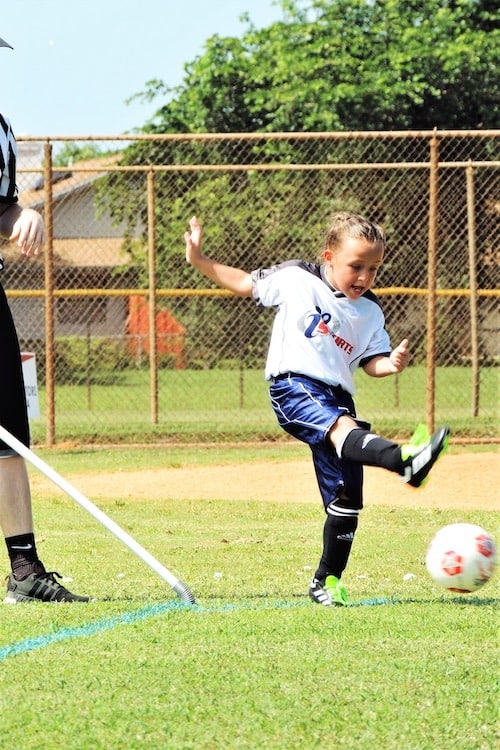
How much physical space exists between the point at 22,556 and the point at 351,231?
204cm

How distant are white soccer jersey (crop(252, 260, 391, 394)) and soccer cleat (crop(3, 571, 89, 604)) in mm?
1301

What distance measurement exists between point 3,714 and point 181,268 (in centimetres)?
1430

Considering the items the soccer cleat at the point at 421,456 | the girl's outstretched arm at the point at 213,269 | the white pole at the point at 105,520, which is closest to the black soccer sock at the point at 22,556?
the white pole at the point at 105,520

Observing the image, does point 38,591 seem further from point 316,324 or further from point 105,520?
point 316,324

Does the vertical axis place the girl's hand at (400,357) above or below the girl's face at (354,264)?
below

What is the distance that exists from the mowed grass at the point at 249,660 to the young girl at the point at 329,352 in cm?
40

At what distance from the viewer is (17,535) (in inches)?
203

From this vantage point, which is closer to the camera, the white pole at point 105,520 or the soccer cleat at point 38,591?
the white pole at point 105,520

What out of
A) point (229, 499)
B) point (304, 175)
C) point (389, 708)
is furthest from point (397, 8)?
point (389, 708)

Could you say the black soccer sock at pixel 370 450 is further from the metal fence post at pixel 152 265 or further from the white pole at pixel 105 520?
the metal fence post at pixel 152 265

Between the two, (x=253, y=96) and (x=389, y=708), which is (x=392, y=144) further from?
(x=389, y=708)

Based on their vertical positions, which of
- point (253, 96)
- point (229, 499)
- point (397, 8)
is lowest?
point (229, 499)

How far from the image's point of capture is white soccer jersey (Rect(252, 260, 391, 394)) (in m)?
5.18

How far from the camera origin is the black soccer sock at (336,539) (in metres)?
5.12
